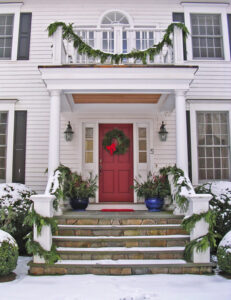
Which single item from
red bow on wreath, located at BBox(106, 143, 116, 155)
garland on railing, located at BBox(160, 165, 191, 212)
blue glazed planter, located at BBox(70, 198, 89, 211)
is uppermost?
red bow on wreath, located at BBox(106, 143, 116, 155)

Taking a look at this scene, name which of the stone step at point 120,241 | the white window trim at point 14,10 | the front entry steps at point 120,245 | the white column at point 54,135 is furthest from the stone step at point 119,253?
the white window trim at point 14,10

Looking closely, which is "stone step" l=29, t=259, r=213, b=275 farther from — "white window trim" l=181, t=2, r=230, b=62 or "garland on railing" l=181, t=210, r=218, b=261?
"white window trim" l=181, t=2, r=230, b=62

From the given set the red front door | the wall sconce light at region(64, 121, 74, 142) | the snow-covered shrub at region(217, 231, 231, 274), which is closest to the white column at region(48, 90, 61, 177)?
the wall sconce light at region(64, 121, 74, 142)

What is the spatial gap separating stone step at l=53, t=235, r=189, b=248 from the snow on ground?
64 cm

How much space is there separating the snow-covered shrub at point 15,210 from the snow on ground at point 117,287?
118 centimetres

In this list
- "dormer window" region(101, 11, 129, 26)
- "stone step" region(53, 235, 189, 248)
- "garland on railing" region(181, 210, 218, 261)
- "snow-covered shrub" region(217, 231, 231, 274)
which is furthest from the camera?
"dormer window" region(101, 11, 129, 26)

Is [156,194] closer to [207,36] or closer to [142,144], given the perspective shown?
[142,144]

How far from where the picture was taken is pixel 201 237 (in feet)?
16.4

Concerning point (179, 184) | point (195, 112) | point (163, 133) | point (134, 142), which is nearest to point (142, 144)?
point (134, 142)

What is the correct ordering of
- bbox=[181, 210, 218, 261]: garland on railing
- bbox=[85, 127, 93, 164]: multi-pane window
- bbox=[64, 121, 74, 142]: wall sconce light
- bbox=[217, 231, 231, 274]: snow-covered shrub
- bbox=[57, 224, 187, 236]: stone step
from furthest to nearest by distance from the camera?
bbox=[85, 127, 93, 164]: multi-pane window
bbox=[64, 121, 74, 142]: wall sconce light
bbox=[57, 224, 187, 236]: stone step
bbox=[181, 210, 218, 261]: garland on railing
bbox=[217, 231, 231, 274]: snow-covered shrub

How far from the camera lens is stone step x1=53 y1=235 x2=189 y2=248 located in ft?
17.1

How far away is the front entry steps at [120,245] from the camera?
4785 mm

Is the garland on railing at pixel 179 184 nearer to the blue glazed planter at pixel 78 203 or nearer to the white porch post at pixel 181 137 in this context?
the white porch post at pixel 181 137

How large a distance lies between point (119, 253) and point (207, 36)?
659 centimetres
